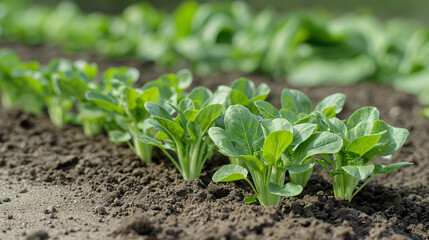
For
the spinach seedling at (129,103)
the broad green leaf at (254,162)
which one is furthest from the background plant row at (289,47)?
the broad green leaf at (254,162)

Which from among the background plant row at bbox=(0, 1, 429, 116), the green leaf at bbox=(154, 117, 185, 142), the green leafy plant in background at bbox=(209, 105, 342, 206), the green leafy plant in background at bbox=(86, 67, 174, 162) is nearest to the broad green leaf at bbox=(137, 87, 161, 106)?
the green leafy plant in background at bbox=(86, 67, 174, 162)

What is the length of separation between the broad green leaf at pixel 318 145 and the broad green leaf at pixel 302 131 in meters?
0.05

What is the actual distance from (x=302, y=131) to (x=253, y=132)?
7.7 inches

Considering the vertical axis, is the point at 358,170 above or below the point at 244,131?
below

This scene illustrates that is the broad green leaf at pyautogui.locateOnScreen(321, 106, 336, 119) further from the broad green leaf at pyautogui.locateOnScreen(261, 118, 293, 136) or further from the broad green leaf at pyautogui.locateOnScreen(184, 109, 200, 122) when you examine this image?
the broad green leaf at pyautogui.locateOnScreen(184, 109, 200, 122)

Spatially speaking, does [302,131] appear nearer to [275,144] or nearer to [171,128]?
[275,144]

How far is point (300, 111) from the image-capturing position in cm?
Answer: 211

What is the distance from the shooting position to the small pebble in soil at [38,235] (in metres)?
1.62

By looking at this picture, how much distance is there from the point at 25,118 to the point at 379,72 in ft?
10.1

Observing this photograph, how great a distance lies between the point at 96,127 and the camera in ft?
9.36

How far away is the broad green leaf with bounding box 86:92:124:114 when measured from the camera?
2.21 metres

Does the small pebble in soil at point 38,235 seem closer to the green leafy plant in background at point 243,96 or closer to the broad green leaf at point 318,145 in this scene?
the green leafy plant in background at point 243,96

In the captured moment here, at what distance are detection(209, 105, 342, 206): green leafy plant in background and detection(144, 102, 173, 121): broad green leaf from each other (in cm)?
25

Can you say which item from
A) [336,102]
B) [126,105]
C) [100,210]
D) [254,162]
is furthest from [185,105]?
[336,102]
